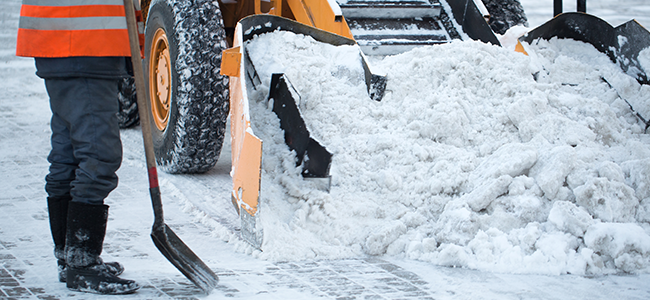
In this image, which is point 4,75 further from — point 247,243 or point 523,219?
point 523,219

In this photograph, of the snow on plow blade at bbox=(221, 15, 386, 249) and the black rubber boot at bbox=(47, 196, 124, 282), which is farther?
the snow on plow blade at bbox=(221, 15, 386, 249)

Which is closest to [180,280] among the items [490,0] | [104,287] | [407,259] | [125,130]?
[104,287]

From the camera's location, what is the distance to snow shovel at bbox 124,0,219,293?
2018 mm

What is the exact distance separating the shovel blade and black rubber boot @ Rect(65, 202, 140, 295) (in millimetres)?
157

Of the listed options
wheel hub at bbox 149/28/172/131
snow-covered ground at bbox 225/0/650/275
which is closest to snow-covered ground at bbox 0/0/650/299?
snow-covered ground at bbox 225/0/650/275

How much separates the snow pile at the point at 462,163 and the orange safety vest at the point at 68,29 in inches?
37.1

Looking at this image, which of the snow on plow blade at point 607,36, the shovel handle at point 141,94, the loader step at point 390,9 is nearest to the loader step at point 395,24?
the loader step at point 390,9

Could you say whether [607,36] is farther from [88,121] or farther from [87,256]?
[87,256]

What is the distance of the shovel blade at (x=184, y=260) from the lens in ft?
6.69

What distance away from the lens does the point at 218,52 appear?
3.36 m

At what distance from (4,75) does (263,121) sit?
6384 millimetres

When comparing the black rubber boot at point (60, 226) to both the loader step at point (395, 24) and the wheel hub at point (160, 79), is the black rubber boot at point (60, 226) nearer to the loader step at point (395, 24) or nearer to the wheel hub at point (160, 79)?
the wheel hub at point (160, 79)

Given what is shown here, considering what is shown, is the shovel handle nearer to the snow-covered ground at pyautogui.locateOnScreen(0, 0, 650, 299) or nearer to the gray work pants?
the gray work pants

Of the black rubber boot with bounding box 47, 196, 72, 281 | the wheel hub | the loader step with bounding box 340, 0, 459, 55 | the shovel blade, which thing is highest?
the loader step with bounding box 340, 0, 459, 55
